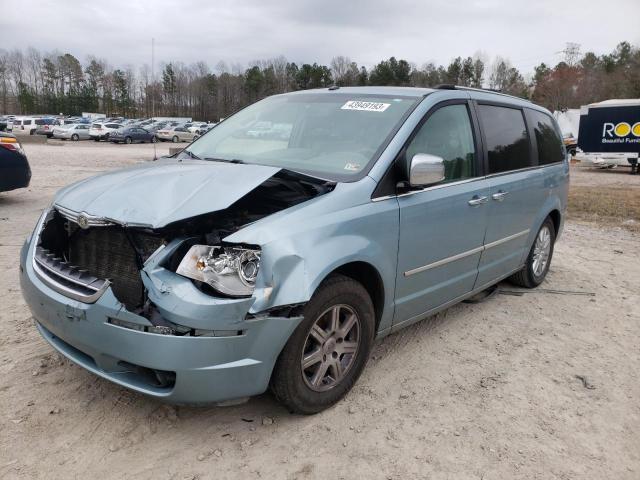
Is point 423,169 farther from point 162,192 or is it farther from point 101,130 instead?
point 101,130

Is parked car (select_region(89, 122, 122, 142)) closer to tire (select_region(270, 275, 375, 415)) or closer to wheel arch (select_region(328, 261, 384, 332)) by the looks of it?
wheel arch (select_region(328, 261, 384, 332))

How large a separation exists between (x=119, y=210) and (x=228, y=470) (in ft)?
4.65

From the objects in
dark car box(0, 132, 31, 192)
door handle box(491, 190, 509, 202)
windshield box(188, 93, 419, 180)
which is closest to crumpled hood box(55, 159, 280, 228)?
windshield box(188, 93, 419, 180)

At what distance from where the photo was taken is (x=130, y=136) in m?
39.1

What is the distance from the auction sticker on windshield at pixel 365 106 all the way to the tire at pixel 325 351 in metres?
1.35

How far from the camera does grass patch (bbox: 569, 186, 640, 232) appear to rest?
394 inches

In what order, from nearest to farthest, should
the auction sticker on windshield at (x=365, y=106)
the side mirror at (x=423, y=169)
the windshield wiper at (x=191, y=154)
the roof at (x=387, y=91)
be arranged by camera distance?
1. the side mirror at (x=423, y=169)
2. the auction sticker on windshield at (x=365, y=106)
3. the roof at (x=387, y=91)
4. the windshield wiper at (x=191, y=154)

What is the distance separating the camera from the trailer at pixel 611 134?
22.3 m

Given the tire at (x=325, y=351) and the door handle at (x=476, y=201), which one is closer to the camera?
the tire at (x=325, y=351)

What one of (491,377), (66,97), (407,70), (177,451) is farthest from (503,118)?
(66,97)

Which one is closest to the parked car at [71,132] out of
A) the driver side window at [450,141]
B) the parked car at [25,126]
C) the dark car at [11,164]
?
the parked car at [25,126]

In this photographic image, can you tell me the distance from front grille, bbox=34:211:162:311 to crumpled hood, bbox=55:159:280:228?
10 centimetres

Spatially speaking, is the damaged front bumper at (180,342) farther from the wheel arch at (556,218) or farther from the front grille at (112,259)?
the wheel arch at (556,218)

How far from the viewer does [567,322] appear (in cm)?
470
